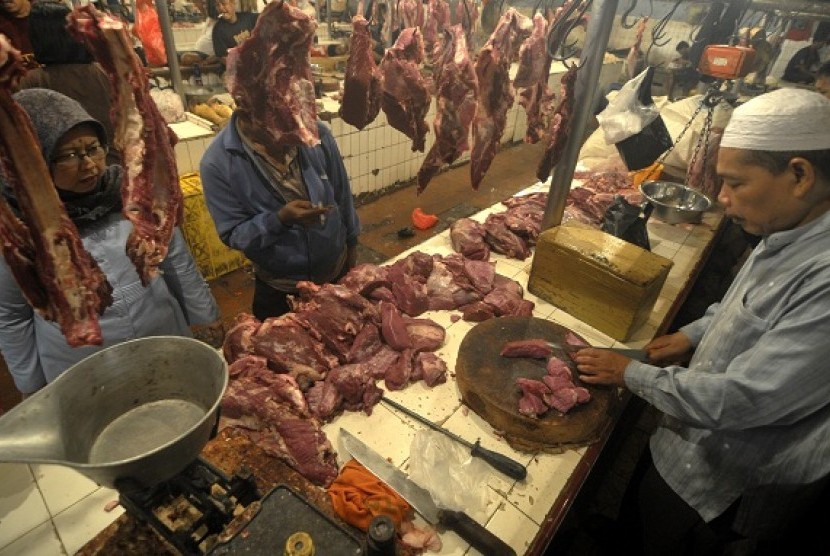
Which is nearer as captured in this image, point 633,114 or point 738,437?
point 738,437

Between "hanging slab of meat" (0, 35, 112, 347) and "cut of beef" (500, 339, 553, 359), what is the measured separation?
6.49 ft

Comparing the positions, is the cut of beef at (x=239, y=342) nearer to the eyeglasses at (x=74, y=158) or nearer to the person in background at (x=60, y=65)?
the eyeglasses at (x=74, y=158)

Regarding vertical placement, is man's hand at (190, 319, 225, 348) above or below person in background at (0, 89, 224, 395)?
below

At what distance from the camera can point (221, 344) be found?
2912 millimetres

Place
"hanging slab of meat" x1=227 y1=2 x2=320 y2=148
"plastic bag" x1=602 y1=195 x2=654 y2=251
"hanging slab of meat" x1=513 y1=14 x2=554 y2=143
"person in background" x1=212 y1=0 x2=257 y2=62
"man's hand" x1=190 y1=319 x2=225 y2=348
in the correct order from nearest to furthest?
1. "hanging slab of meat" x1=227 y1=2 x2=320 y2=148
2. "man's hand" x1=190 y1=319 x2=225 y2=348
3. "hanging slab of meat" x1=513 y1=14 x2=554 y2=143
4. "plastic bag" x1=602 y1=195 x2=654 y2=251
5. "person in background" x1=212 y1=0 x2=257 y2=62

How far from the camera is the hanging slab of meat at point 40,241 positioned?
53.5 inches

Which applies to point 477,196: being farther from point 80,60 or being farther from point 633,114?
point 80,60

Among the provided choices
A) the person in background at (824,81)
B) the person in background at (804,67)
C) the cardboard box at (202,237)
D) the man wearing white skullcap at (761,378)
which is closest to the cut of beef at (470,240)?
the man wearing white skullcap at (761,378)

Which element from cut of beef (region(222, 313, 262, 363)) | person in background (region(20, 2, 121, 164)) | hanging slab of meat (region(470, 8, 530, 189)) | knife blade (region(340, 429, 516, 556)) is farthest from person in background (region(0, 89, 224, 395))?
hanging slab of meat (region(470, 8, 530, 189))

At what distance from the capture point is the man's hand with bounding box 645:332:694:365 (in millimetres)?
2547

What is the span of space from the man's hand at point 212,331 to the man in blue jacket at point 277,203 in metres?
0.54

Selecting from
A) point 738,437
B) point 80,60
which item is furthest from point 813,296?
point 80,60

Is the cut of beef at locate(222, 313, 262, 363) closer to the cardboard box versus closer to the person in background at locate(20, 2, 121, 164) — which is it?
the person in background at locate(20, 2, 121, 164)

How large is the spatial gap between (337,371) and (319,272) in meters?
1.04
